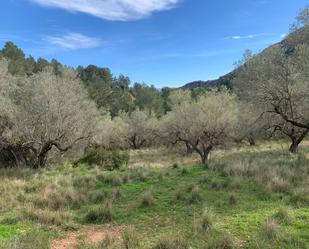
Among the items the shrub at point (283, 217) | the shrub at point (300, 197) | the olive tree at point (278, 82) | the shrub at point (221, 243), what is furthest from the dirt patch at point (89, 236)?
the olive tree at point (278, 82)

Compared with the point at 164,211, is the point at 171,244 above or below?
above

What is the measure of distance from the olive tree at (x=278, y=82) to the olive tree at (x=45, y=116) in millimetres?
11006

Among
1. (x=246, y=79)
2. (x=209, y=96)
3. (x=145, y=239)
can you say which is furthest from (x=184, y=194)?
(x=209, y=96)

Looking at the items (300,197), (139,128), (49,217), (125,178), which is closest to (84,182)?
(125,178)

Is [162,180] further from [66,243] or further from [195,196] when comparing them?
[66,243]

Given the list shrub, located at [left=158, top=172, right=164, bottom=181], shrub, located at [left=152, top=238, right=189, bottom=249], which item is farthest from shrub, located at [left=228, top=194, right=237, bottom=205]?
shrub, located at [left=158, top=172, right=164, bottom=181]

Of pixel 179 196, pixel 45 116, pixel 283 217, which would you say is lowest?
pixel 179 196

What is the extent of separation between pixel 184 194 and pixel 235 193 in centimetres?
171

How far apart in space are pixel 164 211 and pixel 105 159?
1515cm

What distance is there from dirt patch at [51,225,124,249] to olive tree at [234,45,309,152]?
13.8 m

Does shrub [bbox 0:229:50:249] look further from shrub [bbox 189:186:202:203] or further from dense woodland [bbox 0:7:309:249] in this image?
shrub [bbox 189:186:202:203]

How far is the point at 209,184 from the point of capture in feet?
47.5

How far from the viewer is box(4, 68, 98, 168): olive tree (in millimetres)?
21859

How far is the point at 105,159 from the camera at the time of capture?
26.0 m
